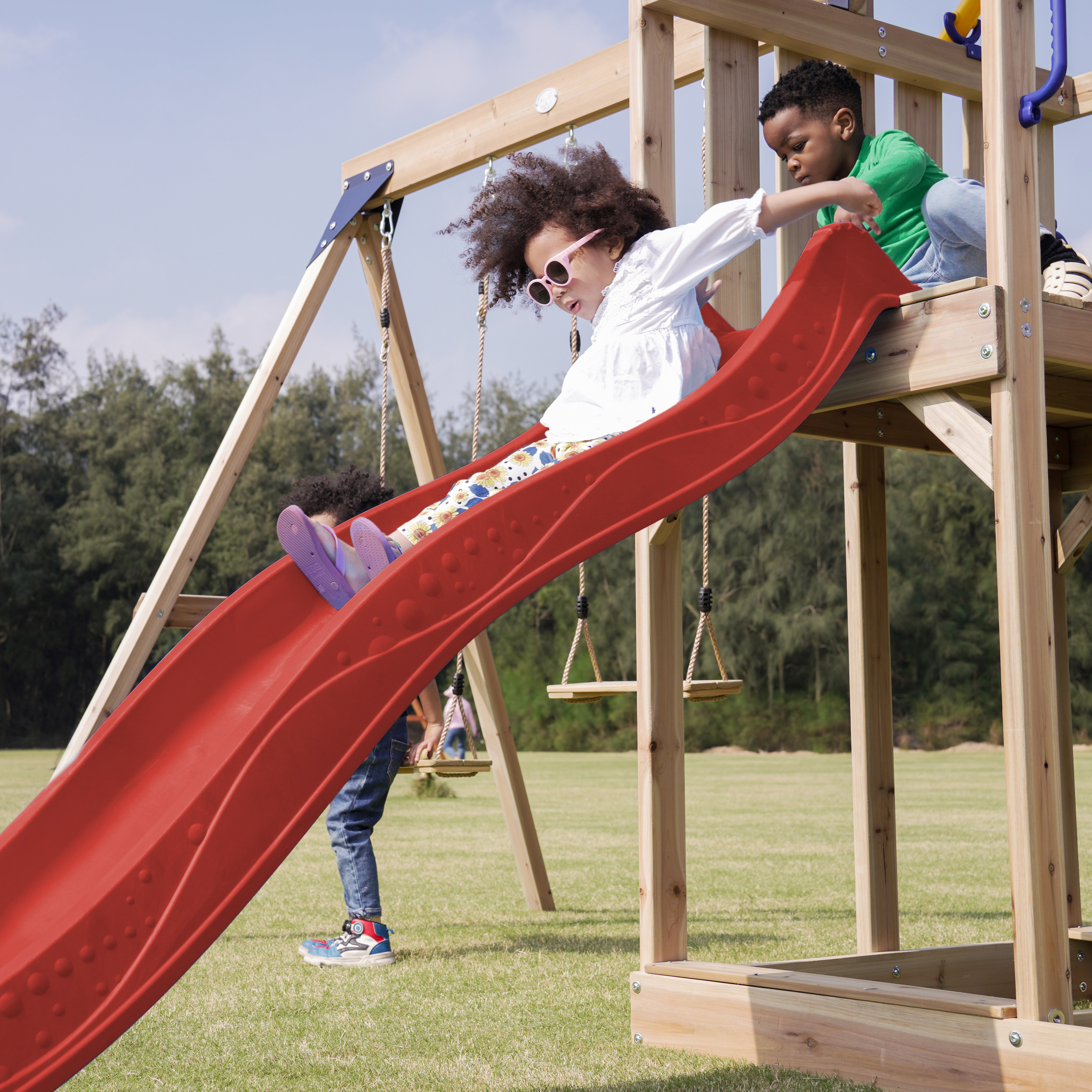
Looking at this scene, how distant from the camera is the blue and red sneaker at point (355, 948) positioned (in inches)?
186

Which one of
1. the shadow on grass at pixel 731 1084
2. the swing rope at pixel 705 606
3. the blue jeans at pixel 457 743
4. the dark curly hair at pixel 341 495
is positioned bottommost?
the blue jeans at pixel 457 743

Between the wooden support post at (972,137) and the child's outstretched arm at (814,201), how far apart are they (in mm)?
1875

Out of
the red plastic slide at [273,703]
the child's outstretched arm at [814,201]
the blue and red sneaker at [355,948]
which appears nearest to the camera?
the red plastic slide at [273,703]

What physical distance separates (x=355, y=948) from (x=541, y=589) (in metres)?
24.2

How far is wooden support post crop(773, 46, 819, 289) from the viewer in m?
3.89

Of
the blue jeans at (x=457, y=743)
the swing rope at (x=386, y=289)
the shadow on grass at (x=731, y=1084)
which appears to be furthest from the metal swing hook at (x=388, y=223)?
the blue jeans at (x=457, y=743)

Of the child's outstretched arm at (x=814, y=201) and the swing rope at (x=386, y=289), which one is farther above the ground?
the swing rope at (x=386, y=289)

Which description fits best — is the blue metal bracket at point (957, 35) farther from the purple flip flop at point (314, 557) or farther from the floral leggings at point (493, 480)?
the purple flip flop at point (314, 557)

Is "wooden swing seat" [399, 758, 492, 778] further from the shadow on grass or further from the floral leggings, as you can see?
the floral leggings

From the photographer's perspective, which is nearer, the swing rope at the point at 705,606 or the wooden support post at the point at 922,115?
the swing rope at the point at 705,606

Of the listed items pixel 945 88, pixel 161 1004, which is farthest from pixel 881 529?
pixel 161 1004

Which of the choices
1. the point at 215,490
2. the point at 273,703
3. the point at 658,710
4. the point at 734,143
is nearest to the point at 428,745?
the point at 215,490

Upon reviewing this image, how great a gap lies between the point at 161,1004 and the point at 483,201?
2.67 m

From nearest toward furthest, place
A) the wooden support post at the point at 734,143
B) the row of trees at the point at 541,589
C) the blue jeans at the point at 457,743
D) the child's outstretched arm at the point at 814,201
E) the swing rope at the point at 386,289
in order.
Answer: the child's outstretched arm at the point at 814,201 < the wooden support post at the point at 734,143 < the swing rope at the point at 386,289 < the blue jeans at the point at 457,743 < the row of trees at the point at 541,589
